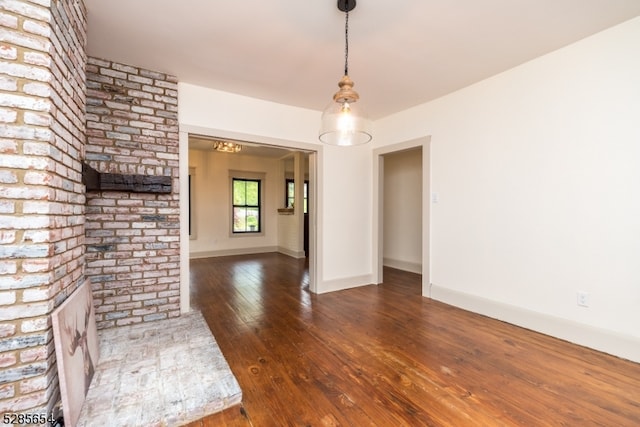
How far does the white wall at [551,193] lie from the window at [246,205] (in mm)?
5287

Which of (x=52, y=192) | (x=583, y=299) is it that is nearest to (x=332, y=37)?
(x=52, y=192)

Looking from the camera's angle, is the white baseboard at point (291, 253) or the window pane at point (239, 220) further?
the window pane at point (239, 220)

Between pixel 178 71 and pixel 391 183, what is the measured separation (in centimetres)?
438

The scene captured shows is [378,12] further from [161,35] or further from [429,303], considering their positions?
[429,303]

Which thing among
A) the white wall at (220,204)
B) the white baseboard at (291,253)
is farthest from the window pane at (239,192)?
the white baseboard at (291,253)

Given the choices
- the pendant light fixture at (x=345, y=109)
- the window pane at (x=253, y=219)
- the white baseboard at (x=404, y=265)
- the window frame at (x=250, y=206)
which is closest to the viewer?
the pendant light fixture at (x=345, y=109)

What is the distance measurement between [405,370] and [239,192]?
6.39 m

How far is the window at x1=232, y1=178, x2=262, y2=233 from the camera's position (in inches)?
295

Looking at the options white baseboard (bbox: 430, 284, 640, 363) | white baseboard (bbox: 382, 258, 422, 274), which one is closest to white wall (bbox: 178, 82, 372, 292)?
white baseboard (bbox: 382, 258, 422, 274)

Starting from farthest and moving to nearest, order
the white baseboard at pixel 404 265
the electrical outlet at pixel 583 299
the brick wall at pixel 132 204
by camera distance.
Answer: the white baseboard at pixel 404 265 < the brick wall at pixel 132 204 < the electrical outlet at pixel 583 299

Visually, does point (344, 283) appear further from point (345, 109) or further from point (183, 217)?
point (345, 109)

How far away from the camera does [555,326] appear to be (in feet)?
8.65

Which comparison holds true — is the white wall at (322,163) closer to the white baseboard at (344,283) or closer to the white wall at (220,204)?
the white baseboard at (344,283)

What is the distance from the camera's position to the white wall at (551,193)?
2.27 m
